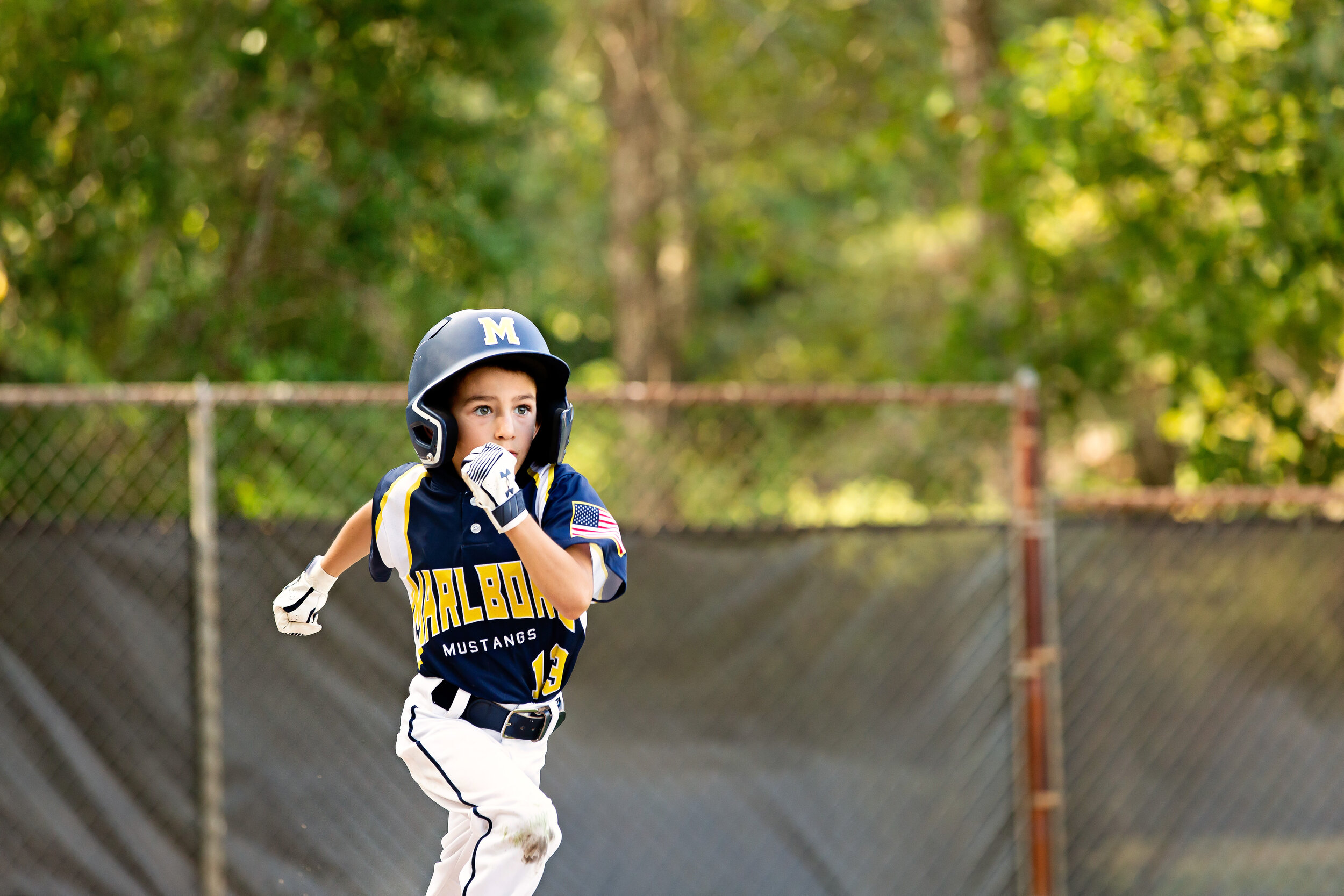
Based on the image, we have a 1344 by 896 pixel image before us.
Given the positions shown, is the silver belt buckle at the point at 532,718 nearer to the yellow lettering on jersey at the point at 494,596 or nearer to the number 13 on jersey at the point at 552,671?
the number 13 on jersey at the point at 552,671

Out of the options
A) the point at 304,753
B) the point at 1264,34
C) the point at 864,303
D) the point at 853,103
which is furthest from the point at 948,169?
the point at 304,753

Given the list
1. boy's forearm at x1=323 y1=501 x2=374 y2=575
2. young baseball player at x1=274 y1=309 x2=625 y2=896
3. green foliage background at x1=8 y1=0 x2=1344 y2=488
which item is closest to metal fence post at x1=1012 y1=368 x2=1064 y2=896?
green foliage background at x1=8 y1=0 x2=1344 y2=488

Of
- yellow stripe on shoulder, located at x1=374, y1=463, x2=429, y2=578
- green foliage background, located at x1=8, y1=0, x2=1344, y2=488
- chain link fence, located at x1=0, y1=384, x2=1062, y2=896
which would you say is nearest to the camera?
yellow stripe on shoulder, located at x1=374, y1=463, x2=429, y2=578

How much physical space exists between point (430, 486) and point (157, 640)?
2072 millimetres

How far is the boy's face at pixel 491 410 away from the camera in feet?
10.2

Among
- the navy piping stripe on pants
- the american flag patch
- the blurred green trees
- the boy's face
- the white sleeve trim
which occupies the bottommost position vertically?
the navy piping stripe on pants

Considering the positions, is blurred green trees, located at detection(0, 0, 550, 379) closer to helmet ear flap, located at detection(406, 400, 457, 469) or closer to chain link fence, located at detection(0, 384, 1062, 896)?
chain link fence, located at detection(0, 384, 1062, 896)

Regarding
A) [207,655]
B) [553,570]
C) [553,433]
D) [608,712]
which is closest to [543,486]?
[553,433]

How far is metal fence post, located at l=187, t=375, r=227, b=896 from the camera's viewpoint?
Result: 4.74 meters

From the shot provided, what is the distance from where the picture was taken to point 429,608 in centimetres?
317

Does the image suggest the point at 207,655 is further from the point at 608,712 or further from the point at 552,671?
the point at 552,671

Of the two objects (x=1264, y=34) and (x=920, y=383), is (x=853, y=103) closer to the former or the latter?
(x=920, y=383)

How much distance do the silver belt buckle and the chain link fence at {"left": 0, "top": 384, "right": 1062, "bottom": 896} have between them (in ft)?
5.67

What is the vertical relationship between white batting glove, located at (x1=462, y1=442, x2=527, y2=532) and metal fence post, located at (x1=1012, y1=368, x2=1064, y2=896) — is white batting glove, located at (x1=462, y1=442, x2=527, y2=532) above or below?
below
